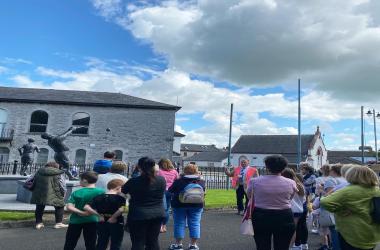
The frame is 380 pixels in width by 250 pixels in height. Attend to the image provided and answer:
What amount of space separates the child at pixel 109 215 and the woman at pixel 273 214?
1.84 meters

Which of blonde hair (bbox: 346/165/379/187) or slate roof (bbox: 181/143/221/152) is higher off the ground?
slate roof (bbox: 181/143/221/152)

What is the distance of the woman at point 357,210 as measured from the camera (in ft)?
11.6

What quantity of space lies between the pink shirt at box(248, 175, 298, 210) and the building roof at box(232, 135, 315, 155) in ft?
192

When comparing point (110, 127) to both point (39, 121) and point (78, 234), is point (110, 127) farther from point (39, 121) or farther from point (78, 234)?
point (78, 234)

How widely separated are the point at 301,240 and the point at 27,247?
5.22 meters

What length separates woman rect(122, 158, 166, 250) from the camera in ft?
14.2

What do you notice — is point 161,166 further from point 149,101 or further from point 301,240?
point 149,101

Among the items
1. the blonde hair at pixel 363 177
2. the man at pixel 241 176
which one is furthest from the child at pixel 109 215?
the man at pixel 241 176

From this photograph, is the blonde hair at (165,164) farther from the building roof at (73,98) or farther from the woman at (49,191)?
the building roof at (73,98)

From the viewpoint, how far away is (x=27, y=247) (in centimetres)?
635

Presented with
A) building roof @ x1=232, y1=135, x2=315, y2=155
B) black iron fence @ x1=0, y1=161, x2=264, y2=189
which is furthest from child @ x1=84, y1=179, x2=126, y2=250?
building roof @ x1=232, y1=135, x2=315, y2=155

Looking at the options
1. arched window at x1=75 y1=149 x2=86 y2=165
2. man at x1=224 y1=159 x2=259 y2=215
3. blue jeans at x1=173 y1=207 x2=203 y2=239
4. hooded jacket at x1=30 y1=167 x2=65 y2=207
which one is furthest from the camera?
arched window at x1=75 y1=149 x2=86 y2=165

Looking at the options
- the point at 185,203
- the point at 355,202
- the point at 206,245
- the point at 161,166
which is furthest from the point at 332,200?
the point at 161,166

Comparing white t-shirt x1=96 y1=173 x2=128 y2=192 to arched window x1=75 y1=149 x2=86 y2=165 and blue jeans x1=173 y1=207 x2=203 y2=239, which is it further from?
arched window x1=75 y1=149 x2=86 y2=165
